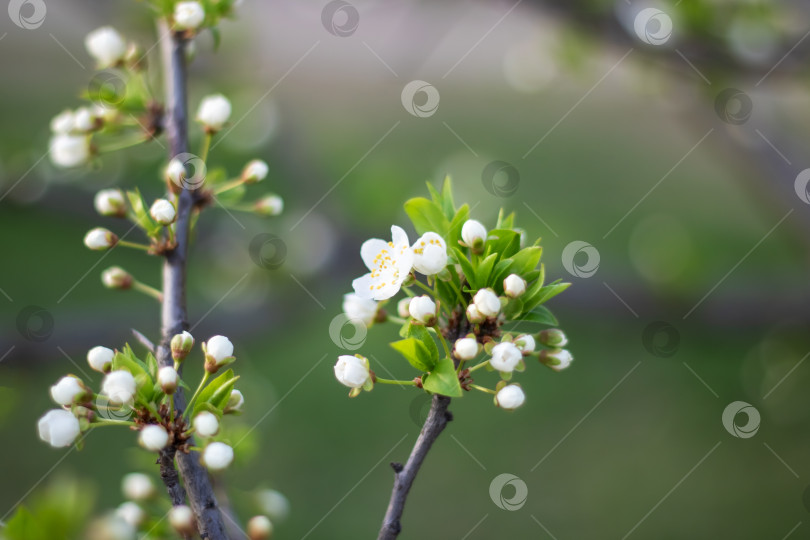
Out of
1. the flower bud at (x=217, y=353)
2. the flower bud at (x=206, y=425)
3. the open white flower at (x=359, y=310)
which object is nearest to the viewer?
the flower bud at (x=206, y=425)

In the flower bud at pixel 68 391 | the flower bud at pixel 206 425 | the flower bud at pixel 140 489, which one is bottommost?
the flower bud at pixel 140 489

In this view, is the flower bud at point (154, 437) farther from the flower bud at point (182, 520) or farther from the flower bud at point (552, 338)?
the flower bud at point (552, 338)

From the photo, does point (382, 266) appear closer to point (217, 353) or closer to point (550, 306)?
point (217, 353)

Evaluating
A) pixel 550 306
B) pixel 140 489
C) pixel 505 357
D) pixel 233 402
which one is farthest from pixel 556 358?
pixel 550 306

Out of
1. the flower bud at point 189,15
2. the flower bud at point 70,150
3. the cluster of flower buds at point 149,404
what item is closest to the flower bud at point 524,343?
the cluster of flower buds at point 149,404

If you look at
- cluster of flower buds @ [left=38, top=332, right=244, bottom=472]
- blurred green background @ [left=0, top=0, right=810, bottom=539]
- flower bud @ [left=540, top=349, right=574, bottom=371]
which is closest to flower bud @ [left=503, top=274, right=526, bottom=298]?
flower bud @ [left=540, top=349, right=574, bottom=371]

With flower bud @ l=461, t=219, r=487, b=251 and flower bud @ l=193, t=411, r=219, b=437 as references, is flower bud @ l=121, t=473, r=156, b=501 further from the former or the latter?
flower bud @ l=461, t=219, r=487, b=251
